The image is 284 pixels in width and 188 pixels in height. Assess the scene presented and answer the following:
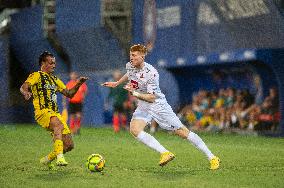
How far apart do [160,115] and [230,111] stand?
12.0 metres

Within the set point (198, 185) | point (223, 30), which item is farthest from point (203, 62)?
point (198, 185)

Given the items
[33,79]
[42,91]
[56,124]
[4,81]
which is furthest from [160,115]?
[4,81]

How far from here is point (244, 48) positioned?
2358cm

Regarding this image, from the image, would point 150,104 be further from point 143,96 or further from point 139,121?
point 143,96

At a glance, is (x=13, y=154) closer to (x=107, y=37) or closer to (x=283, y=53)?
(x=283, y=53)

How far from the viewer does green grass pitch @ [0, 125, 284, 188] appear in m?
9.73

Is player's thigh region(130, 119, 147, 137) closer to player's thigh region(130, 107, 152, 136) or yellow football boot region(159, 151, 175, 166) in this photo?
player's thigh region(130, 107, 152, 136)

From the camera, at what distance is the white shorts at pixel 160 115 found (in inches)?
460

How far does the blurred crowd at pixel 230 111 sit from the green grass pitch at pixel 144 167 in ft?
12.5

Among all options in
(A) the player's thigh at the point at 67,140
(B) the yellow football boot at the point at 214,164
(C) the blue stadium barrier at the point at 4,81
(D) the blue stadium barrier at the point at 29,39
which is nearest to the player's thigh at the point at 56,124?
(A) the player's thigh at the point at 67,140

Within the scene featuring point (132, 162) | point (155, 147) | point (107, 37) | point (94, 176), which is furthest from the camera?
point (107, 37)

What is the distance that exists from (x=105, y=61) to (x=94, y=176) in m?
21.5

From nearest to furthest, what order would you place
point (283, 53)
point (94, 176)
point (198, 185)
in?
point (198, 185) < point (94, 176) < point (283, 53)

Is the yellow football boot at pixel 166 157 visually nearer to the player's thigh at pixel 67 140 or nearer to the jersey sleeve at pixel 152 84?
the jersey sleeve at pixel 152 84
